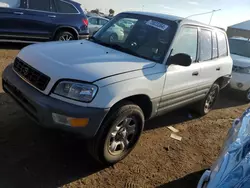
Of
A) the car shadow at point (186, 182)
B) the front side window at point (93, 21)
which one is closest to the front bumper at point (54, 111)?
the car shadow at point (186, 182)

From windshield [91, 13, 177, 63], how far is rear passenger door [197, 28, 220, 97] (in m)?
0.93

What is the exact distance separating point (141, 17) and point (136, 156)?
217 centimetres

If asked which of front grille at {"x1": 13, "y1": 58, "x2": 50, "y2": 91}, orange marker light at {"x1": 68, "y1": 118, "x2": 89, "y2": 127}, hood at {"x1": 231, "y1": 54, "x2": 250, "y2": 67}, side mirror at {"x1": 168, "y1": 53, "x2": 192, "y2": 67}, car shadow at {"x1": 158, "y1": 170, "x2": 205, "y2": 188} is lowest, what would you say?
car shadow at {"x1": 158, "y1": 170, "x2": 205, "y2": 188}

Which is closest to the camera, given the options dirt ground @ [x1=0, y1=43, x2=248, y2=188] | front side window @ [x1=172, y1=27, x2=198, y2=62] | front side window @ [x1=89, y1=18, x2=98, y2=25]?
dirt ground @ [x1=0, y1=43, x2=248, y2=188]

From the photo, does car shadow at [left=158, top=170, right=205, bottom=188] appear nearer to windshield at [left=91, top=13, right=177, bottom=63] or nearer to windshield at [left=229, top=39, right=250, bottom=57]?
windshield at [left=91, top=13, right=177, bottom=63]

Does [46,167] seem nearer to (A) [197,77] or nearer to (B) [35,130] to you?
(B) [35,130]

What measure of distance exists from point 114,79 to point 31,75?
1.03 m

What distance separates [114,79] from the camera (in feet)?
10.1

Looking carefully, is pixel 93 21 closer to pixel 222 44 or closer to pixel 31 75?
pixel 222 44

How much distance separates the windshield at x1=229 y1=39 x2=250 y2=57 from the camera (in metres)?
8.50

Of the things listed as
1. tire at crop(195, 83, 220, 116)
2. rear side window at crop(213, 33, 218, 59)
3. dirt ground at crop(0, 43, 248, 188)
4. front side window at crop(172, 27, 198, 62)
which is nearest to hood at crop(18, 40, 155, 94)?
front side window at crop(172, 27, 198, 62)

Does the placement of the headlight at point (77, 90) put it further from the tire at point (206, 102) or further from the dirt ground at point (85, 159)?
the tire at point (206, 102)

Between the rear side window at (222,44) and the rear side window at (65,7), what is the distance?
554 centimetres

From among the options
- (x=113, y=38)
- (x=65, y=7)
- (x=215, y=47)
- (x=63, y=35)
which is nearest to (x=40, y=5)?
(x=65, y=7)
